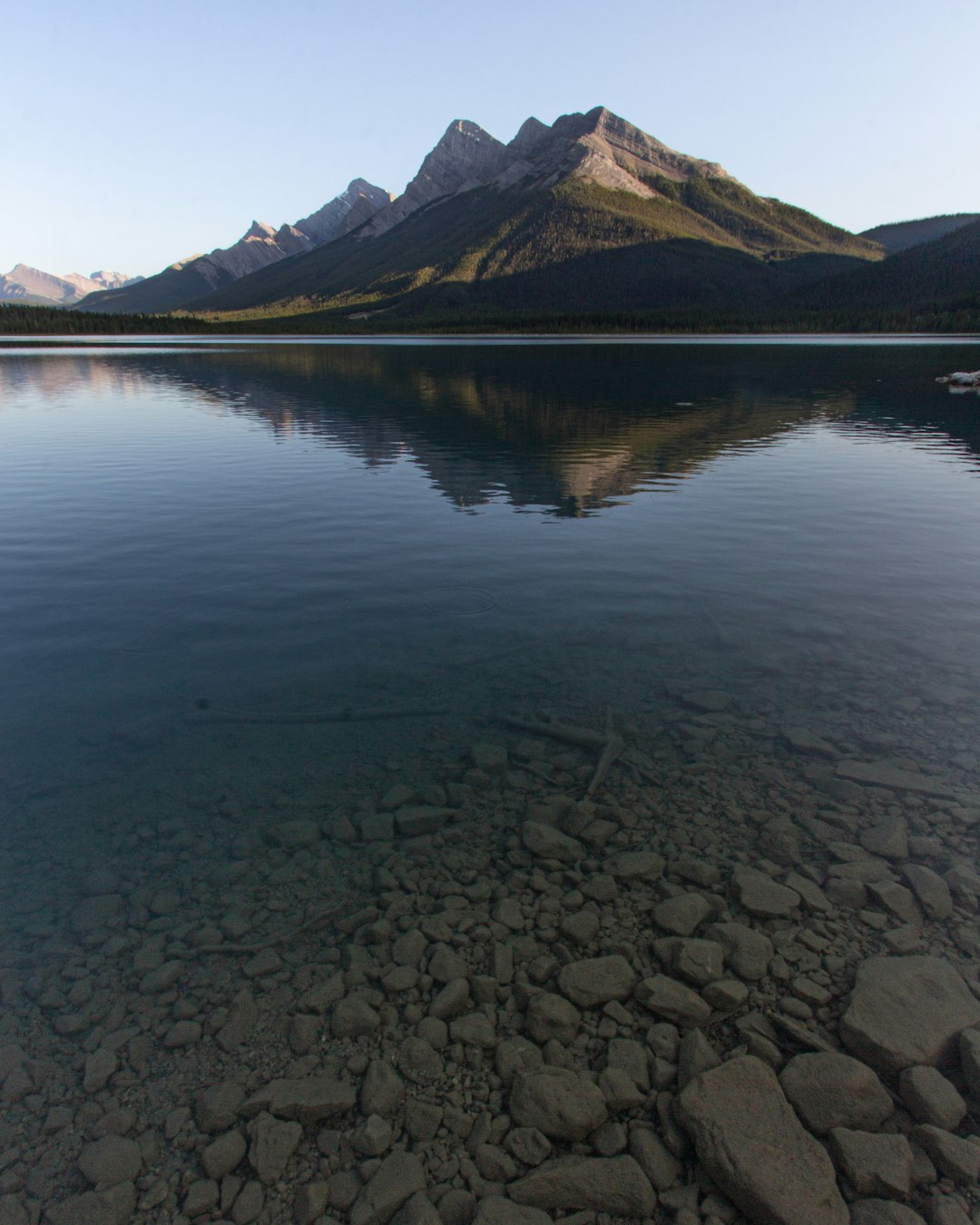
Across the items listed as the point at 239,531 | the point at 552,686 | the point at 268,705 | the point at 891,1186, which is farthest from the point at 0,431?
the point at 891,1186

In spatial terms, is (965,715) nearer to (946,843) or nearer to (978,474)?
(946,843)

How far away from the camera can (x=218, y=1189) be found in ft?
18.6

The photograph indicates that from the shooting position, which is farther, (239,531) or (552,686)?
(239,531)

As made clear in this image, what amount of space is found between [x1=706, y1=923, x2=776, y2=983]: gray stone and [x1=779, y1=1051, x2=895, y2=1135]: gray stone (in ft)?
3.60

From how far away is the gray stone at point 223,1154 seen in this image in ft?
19.0

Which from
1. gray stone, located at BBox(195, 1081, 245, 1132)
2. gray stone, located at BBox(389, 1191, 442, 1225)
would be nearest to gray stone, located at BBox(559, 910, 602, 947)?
gray stone, located at BBox(389, 1191, 442, 1225)

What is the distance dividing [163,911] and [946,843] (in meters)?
10.5

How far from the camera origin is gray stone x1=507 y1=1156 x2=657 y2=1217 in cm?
552

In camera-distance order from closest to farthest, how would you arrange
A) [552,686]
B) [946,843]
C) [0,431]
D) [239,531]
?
1. [946,843]
2. [552,686]
3. [239,531]
4. [0,431]

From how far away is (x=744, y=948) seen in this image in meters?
7.85

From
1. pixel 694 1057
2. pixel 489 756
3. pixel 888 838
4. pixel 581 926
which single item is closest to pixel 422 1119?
pixel 694 1057

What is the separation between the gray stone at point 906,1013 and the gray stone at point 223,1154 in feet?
19.2

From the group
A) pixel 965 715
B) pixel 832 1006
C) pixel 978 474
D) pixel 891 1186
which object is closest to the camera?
pixel 891 1186

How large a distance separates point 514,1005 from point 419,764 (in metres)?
4.77
